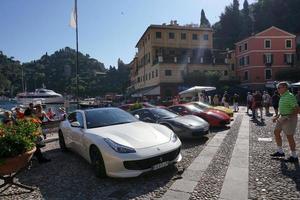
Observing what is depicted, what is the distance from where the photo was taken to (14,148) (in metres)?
5.12

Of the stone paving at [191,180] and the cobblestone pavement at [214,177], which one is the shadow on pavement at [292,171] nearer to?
the stone paving at [191,180]

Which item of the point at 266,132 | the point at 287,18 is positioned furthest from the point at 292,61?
the point at 266,132

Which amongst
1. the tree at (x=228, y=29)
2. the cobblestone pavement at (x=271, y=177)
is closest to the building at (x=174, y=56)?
the tree at (x=228, y=29)

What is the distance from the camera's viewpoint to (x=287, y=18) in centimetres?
6850

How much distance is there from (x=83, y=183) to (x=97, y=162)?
489 millimetres

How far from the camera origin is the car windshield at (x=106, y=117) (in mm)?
7184

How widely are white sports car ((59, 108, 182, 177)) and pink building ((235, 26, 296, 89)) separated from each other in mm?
47540

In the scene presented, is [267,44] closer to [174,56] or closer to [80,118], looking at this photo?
[174,56]

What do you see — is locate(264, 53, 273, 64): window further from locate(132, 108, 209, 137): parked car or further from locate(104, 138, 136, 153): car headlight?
locate(104, 138, 136, 153): car headlight


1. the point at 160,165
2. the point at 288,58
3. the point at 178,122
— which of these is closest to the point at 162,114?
the point at 178,122

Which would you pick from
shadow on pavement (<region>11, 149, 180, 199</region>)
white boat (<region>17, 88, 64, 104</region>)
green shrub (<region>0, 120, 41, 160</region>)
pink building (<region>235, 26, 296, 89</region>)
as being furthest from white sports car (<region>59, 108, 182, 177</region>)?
pink building (<region>235, 26, 296, 89</region>)

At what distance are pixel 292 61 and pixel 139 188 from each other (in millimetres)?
53414

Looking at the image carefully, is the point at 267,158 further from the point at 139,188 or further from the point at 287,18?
the point at 287,18

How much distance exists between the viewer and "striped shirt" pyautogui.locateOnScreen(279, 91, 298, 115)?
658 cm
